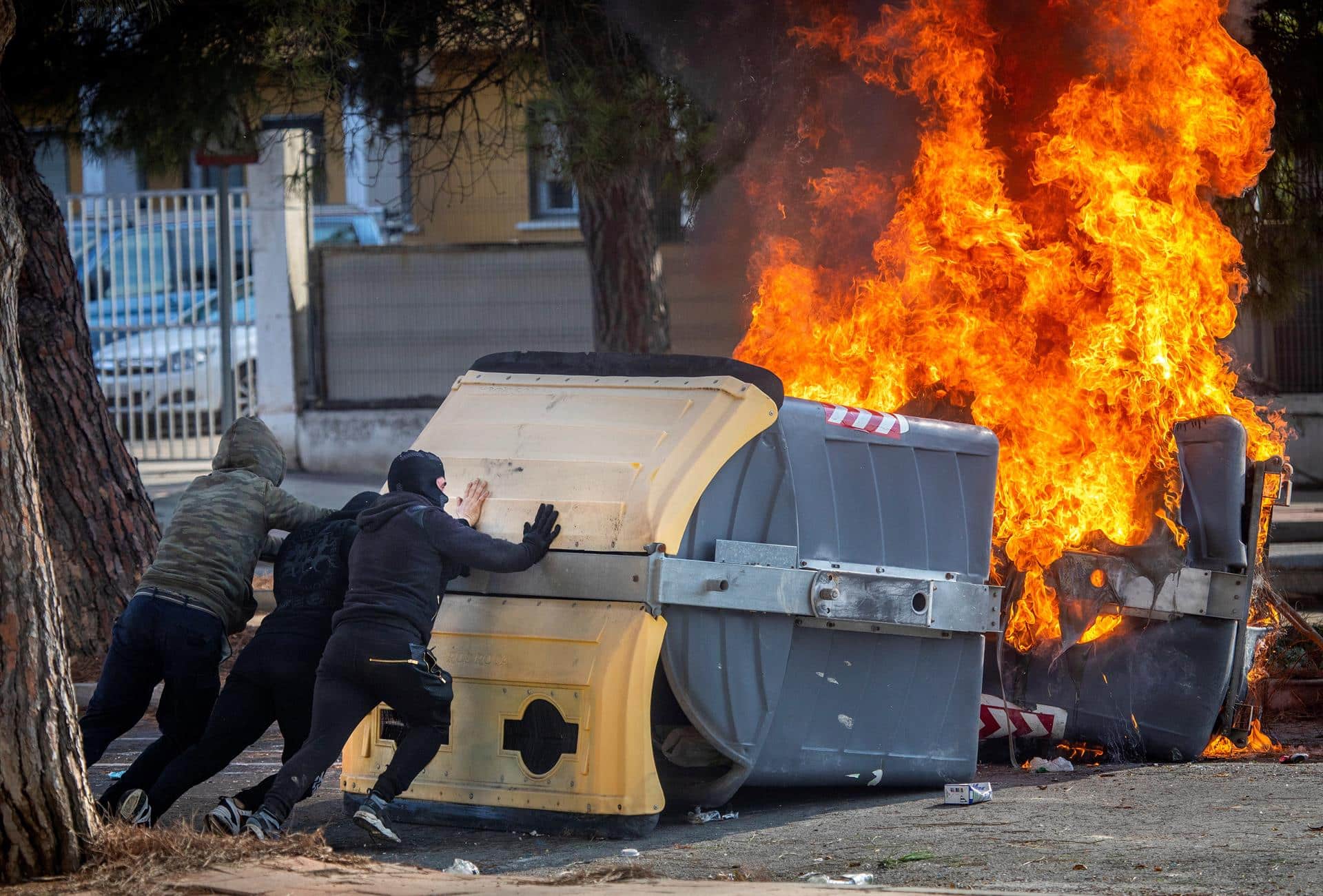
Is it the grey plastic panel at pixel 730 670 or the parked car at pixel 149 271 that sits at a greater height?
the parked car at pixel 149 271

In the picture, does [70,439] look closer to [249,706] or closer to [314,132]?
[314,132]

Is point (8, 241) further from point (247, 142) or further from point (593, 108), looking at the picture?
point (247, 142)

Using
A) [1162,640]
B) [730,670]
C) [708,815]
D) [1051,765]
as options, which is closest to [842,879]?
[730,670]

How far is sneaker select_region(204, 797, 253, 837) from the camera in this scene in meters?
5.07

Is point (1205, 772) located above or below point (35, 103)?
below

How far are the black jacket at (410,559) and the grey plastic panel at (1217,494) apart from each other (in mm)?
2948

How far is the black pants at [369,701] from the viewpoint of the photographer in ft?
17.1

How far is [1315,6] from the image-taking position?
952 centimetres

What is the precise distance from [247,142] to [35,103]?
4.38 ft

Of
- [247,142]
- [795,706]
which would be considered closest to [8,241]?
[795,706]

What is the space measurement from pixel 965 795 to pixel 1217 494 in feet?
5.80

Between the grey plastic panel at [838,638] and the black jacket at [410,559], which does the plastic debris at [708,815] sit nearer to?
the grey plastic panel at [838,638]

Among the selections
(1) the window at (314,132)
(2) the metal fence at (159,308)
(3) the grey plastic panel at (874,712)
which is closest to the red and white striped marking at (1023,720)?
(3) the grey plastic panel at (874,712)

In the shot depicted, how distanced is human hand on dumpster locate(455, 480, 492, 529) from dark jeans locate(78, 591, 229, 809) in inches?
37.2
